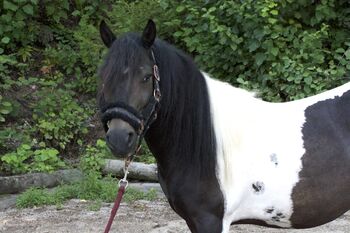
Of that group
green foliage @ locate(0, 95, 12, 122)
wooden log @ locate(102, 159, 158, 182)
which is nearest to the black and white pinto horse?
wooden log @ locate(102, 159, 158, 182)

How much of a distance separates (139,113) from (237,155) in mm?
612

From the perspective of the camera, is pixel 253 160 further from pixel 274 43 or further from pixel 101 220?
pixel 274 43

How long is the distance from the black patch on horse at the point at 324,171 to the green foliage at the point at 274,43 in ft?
9.71

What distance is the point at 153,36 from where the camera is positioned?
2551 mm

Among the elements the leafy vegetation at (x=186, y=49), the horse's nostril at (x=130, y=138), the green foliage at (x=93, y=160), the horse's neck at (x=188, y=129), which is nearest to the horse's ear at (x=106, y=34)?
the horse's neck at (x=188, y=129)

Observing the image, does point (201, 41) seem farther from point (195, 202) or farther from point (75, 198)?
point (195, 202)

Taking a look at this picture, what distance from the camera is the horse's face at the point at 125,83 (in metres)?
2.43

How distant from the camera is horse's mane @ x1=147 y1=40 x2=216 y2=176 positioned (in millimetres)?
2689

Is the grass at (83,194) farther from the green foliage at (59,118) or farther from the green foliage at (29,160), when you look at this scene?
the green foliage at (59,118)

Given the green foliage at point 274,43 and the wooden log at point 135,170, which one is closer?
the wooden log at point 135,170

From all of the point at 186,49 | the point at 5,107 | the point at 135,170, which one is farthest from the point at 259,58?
the point at 5,107

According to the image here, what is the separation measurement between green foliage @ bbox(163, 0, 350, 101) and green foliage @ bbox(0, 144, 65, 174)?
2.11m

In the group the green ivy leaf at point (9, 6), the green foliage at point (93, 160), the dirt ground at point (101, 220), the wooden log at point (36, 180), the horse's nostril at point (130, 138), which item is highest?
the green ivy leaf at point (9, 6)

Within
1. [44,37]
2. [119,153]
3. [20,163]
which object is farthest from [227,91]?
[44,37]
